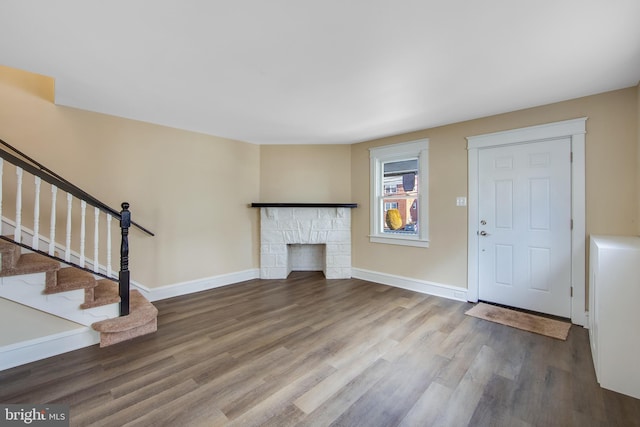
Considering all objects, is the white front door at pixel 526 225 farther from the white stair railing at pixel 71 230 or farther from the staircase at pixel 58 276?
the white stair railing at pixel 71 230

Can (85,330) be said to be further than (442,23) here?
Yes

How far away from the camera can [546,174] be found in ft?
9.71

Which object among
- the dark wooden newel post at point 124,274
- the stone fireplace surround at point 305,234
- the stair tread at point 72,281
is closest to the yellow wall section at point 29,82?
the dark wooden newel post at point 124,274

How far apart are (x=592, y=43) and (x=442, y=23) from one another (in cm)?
115

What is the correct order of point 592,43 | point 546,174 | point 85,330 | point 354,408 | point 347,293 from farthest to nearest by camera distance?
1. point 347,293
2. point 546,174
3. point 85,330
4. point 592,43
5. point 354,408

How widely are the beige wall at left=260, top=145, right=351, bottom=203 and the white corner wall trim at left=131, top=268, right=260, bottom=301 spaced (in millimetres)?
1352

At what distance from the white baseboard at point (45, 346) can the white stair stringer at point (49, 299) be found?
12 centimetres

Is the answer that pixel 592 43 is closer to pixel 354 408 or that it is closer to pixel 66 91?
pixel 354 408

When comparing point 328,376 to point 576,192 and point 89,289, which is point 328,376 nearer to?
point 89,289

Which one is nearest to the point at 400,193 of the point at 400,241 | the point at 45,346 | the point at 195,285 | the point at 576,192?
the point at 400,241

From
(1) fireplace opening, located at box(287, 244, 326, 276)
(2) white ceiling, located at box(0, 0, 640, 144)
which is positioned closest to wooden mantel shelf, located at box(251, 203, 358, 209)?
(1) fireplace opening, located at box(287, 244, 326, 276)

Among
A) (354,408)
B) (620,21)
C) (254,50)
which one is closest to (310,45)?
(254,50)
